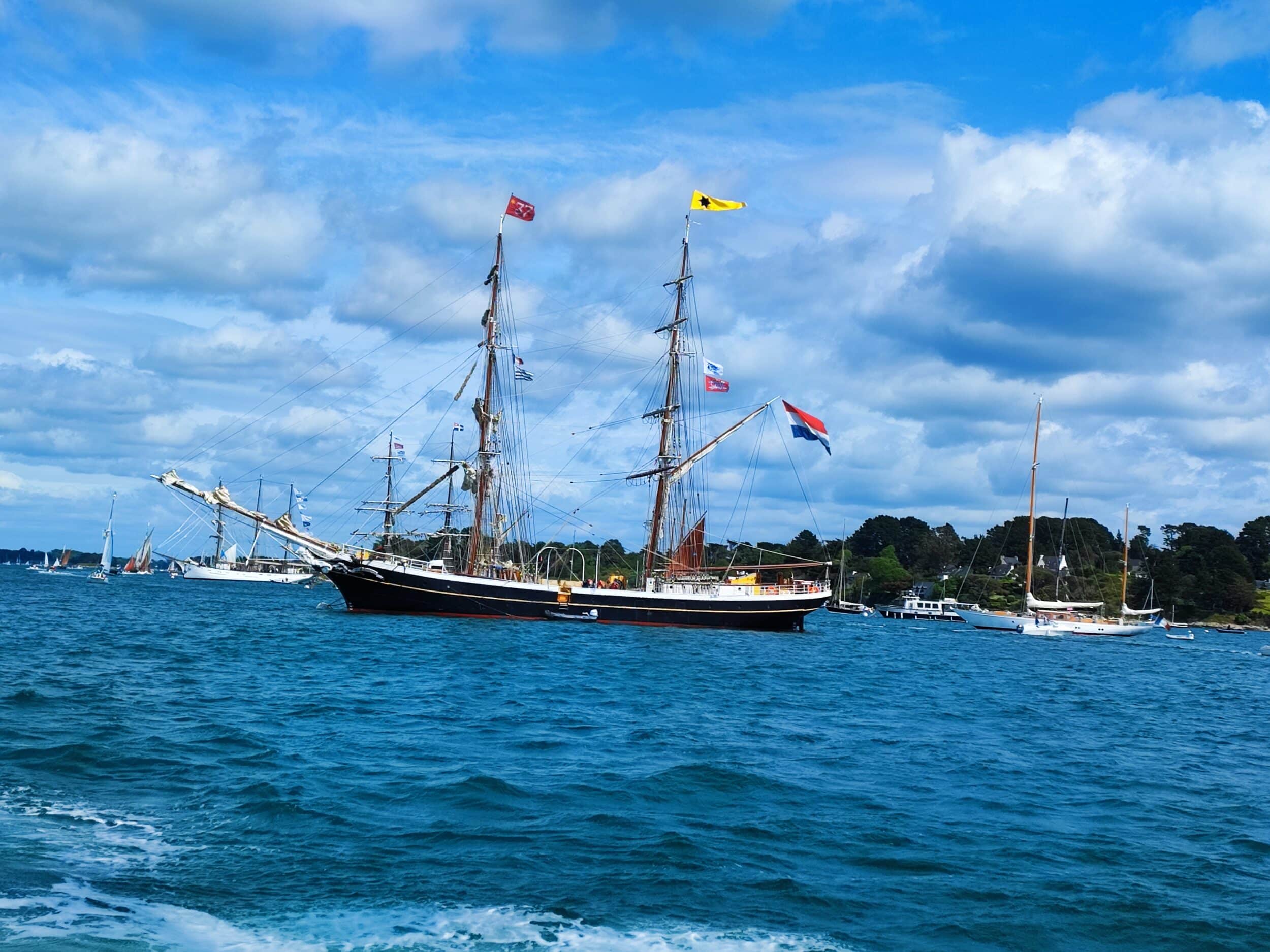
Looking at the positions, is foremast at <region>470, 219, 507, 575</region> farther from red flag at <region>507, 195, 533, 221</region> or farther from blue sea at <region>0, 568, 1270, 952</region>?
blue sea at <region>0, 568, 1270, 952</region>

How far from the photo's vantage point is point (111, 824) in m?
16.0

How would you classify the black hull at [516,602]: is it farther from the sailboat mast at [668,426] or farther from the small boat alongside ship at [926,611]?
the small boat alongside ship at [926,611]

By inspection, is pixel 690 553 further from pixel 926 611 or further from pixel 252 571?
pixel 252 571

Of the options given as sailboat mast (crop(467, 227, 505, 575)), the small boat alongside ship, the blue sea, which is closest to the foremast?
sailboat mast (crop(467, 227, 505, 575))

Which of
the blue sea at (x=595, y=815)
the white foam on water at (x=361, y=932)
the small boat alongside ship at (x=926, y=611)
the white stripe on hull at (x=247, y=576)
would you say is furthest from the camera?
the white stripe on hull at (x=247, y=576)

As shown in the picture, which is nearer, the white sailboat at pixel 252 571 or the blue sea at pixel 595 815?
the blue sea at pixel 595 815

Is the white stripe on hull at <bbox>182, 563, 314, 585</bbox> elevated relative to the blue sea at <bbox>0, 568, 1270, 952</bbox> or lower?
lower

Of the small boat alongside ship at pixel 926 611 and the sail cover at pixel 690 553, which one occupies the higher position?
the sail cover at pixel 690 553

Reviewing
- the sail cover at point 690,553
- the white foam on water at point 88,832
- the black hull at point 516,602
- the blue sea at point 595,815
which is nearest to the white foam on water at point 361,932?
the blue sea at point 595,815

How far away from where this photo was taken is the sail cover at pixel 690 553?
269ft

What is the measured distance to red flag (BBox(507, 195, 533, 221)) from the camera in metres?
69.5

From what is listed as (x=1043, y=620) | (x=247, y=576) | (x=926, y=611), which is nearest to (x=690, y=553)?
(x=1043, y=620)

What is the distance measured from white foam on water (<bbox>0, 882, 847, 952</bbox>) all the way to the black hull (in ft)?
193

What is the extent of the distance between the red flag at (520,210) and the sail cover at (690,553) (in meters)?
26.4
